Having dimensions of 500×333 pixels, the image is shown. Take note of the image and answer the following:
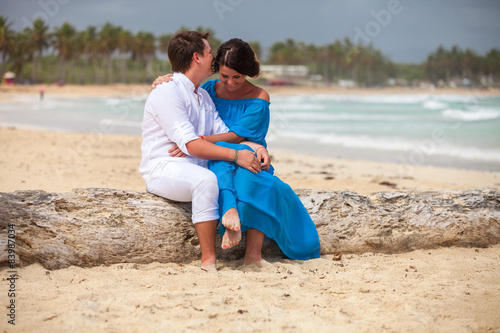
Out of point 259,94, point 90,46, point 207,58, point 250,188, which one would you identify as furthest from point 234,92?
point 90,46

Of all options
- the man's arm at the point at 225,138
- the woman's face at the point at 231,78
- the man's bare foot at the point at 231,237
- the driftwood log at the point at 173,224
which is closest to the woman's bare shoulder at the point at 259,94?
the woman's face at the point at 231,78

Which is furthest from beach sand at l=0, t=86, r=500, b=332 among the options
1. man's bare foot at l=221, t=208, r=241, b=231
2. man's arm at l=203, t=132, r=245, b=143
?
man's arm at l=203, t=132, r=245, b=143

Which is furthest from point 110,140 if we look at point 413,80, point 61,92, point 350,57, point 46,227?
point 413,80

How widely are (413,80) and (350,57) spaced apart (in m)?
19.9

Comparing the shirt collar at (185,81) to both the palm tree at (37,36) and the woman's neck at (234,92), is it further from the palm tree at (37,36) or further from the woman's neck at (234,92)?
the palm tree at (37,36)

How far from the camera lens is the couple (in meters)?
3.28

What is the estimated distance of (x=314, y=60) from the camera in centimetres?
11394

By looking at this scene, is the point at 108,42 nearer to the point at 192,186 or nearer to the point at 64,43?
the point at 64,43

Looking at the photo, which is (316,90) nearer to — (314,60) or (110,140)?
(314,60)

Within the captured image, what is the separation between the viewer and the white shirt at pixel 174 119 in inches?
132

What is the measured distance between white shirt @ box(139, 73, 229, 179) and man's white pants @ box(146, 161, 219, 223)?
0.34 ft

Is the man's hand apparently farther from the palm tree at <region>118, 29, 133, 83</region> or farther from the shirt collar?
the palm tree at <region>118, 29, 133, 83</region>

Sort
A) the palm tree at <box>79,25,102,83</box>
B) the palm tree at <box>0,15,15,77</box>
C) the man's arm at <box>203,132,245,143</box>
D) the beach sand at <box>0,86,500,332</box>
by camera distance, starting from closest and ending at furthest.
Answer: the beach sand at <box>0,86,500,332</box>, the man's arm at <box>203,132,245,143</box>, the palm tree at <box>0,15,15,77</box>, the palm tree at <box>79,25,102,83</box>

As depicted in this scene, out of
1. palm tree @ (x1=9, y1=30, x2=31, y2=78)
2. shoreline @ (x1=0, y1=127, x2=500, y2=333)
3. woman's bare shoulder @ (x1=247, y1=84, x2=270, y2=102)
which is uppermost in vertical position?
palm tree @ (x1=9, y1=30, x2=31, y2=78)
